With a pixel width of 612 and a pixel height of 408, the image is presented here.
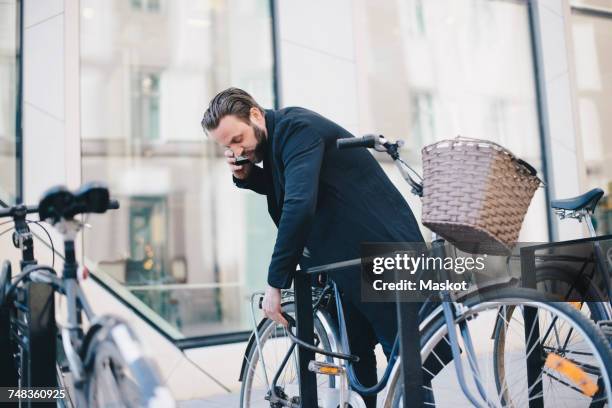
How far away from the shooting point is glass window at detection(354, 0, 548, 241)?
613cm

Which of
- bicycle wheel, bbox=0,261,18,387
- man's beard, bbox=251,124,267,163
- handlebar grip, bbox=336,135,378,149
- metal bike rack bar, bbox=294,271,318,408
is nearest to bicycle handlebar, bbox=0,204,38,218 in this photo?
bicycle wheel, bbox=0,261,18,387

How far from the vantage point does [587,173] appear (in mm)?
6863

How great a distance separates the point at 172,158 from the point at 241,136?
2821 millimetres

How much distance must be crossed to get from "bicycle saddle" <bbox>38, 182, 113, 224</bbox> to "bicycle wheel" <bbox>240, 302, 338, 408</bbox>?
40.1 inches

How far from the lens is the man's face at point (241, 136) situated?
258cm

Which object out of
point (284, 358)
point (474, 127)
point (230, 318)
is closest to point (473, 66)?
point (474, 127)

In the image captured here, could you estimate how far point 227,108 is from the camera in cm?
257

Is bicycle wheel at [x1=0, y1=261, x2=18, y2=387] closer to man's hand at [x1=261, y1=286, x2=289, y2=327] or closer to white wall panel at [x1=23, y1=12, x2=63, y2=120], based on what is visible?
man's hand at [x1=261, y1=286, x2=289, y2=327]

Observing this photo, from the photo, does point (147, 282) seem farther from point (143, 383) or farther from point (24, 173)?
point (143, 383)

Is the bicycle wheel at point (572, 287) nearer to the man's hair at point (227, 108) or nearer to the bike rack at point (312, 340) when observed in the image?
the bike rack at point (312, 340)

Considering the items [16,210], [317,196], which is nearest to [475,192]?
[317,196]

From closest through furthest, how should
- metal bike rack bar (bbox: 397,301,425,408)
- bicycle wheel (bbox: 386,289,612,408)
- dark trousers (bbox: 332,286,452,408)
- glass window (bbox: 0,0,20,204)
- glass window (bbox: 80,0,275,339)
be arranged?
1. bicycle wheel (bbox: 386,289,612,408)
2. metal bike rack bar (bbox: 397,301,425,408)
3. dark trousers (bbox: 332,286,452,408)
4. glass window (bbox: 0,0,20,204)
5. glass window (bbox: 80,0,275,339)

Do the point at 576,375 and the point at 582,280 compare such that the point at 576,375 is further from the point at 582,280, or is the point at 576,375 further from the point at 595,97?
the point at 595,97

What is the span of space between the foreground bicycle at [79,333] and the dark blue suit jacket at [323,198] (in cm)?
67
